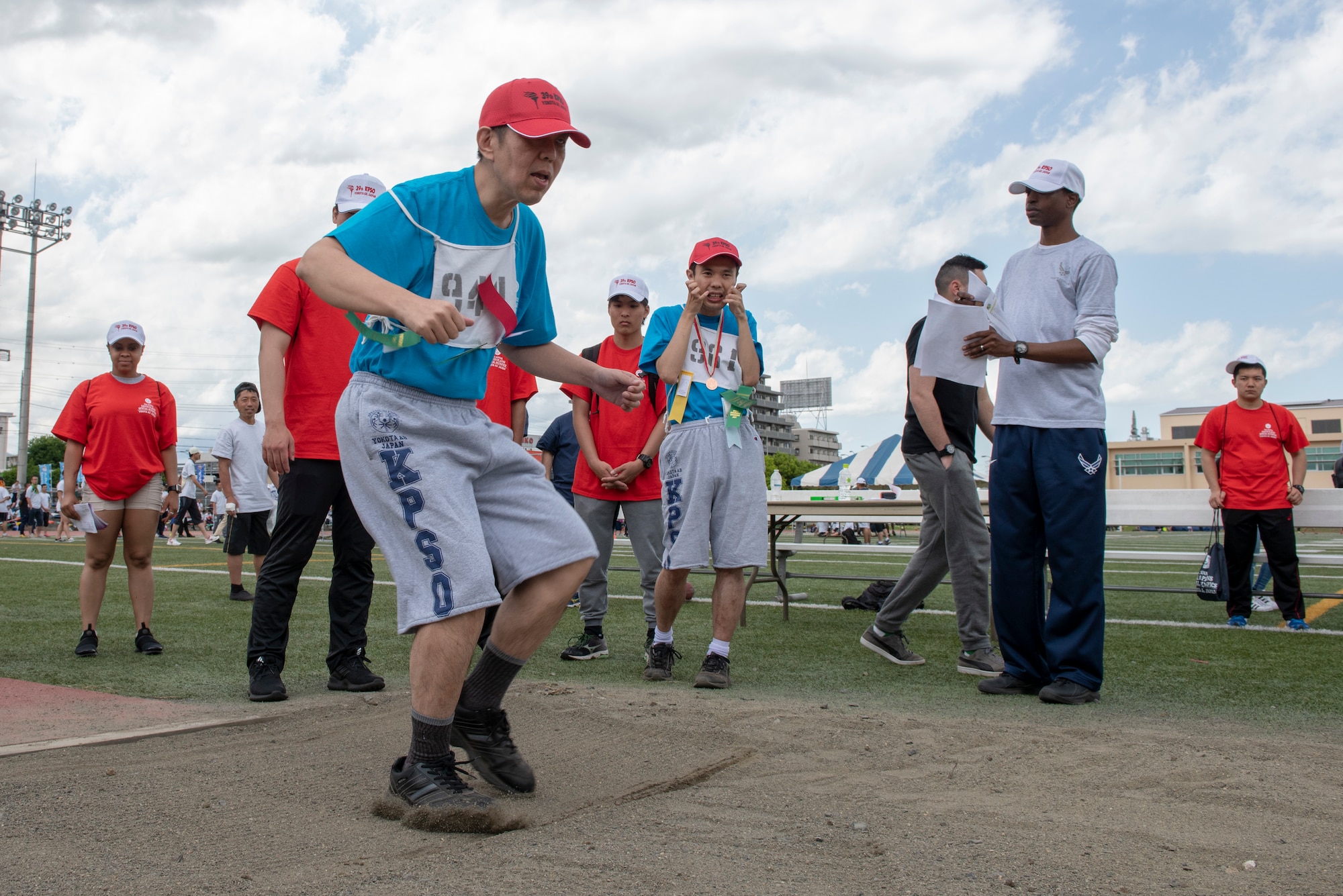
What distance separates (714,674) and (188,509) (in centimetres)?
2367

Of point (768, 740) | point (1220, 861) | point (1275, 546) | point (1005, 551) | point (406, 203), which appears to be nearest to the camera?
point (1220, 861)

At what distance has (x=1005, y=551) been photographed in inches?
191

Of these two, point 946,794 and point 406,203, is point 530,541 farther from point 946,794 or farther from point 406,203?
point 946,794

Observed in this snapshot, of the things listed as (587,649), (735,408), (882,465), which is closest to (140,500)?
(587,649)

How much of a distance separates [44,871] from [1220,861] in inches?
102

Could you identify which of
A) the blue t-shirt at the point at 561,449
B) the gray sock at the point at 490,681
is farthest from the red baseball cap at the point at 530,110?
the blue t-shirt at the point at 561,449

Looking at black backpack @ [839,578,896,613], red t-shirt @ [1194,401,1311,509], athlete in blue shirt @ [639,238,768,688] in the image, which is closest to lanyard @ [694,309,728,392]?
athlete in blue shirt @ [639,238,768,688]

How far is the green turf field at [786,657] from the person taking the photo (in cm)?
447

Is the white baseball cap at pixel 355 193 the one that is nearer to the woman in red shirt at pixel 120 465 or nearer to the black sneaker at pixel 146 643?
the woman in red shirt at pixel 120 465

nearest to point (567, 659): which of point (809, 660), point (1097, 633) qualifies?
point (809, 660)

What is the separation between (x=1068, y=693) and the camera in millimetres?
4375

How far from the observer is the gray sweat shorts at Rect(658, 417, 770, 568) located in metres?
4.86

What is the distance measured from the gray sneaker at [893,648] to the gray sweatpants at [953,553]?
0.06m

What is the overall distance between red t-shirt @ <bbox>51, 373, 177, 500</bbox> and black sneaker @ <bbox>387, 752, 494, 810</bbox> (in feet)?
13.8
